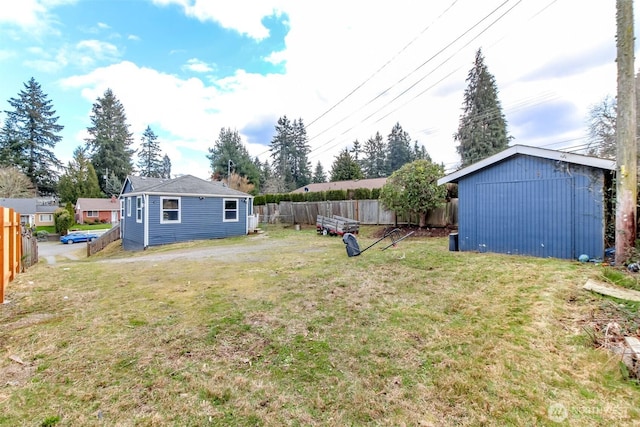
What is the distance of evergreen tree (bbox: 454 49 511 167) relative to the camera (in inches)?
1111

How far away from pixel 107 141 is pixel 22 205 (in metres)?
15.8

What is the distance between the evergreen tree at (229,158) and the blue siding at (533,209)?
32209 mm

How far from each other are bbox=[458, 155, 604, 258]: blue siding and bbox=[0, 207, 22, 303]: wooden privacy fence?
10015mm

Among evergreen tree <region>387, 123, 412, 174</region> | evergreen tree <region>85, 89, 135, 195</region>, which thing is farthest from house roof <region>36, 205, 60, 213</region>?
evergreen tree <region>387, 123, 412, 174</region>

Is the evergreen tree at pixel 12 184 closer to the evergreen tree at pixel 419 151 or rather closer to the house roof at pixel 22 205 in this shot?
the house roof at pixel 22 205

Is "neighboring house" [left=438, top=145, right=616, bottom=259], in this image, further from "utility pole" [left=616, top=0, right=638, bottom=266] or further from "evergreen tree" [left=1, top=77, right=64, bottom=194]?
"evergreen tree" [left=1, top=77, right=64, bottom=194]

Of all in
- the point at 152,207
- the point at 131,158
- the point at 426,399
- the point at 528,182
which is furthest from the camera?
the point at 131,158

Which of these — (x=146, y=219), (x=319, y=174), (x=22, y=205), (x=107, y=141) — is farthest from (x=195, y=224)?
(x=107, y=141)

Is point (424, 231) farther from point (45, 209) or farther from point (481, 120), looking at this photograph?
point (45, 209)

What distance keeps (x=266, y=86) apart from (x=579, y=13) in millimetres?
13310

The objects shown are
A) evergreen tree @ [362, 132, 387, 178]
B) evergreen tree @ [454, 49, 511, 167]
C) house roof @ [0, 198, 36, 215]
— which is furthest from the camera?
evergreen tree @ [362, 132, 387, 178]

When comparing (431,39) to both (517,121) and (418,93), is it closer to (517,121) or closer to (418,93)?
(418,93)

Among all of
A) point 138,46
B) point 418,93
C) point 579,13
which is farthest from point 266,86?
point 579,13

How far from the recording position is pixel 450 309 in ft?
12.5
